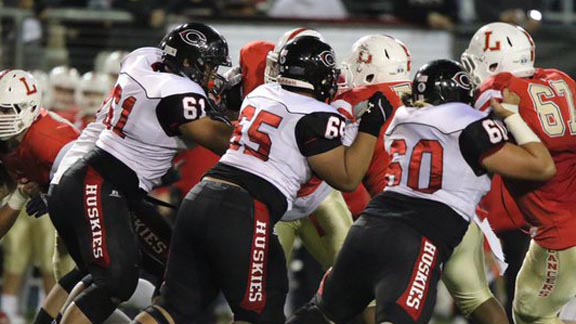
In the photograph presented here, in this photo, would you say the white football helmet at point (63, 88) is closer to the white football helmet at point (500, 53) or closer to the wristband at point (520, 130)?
the white football helmet at point (500, 53)

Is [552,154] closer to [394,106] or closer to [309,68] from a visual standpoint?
[394,106]

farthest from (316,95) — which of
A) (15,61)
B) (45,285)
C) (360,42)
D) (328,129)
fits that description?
(15,61)

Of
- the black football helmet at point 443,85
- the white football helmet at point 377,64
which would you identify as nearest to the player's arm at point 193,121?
the black football helmet at point 443,85

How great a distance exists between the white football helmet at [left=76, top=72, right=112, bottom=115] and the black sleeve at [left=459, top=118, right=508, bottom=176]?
5.85m

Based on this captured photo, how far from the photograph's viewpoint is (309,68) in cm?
630

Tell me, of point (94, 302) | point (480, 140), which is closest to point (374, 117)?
point (480, 140)

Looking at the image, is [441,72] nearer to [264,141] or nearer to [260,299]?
[264,141]

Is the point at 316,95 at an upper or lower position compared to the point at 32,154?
upper

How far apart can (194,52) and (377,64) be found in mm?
1126

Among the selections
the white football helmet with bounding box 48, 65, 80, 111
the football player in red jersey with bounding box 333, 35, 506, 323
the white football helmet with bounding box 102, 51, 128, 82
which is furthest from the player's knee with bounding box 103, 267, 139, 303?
the white football helmet with bounding box 48, 65, 80, 111

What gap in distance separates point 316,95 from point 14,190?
210 cm

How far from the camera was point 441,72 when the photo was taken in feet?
20.6

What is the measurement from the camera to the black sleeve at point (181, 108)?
6.53 metres

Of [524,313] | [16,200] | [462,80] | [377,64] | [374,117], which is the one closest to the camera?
[462,80]
